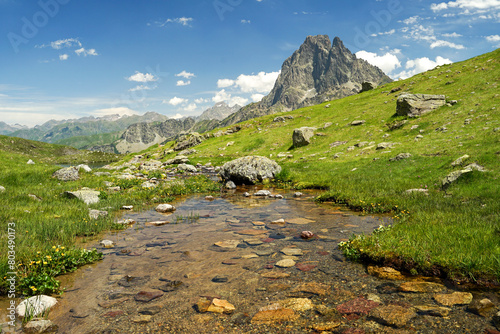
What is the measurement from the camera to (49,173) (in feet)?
68.9

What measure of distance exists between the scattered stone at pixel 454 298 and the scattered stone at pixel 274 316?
312cm

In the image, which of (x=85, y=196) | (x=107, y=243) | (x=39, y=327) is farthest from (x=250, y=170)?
(x=39, y=327)

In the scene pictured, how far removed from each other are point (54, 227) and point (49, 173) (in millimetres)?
14947

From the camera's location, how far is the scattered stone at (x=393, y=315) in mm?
4642

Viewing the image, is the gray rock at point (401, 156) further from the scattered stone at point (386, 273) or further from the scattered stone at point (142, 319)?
the scattered stone at point (142, 319)

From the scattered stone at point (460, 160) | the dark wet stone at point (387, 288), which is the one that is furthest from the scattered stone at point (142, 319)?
the scattered stone at point (460, 160)

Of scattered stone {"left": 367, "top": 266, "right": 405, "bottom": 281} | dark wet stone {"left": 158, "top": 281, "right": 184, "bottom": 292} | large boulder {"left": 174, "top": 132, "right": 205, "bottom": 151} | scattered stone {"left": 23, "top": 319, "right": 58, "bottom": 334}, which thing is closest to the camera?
scattered stone {"left": 23, "top": 319, "right": 58, "bottom": 334}

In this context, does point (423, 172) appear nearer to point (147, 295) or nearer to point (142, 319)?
point (147, 295)

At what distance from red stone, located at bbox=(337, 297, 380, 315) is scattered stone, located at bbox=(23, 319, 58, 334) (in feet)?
18.5

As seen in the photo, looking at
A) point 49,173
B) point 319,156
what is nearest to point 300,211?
point 319,156

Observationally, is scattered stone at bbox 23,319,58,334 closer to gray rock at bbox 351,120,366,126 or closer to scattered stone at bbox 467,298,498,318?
scattered stone at bbox 467,298,498,318

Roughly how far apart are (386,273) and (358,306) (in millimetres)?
2011

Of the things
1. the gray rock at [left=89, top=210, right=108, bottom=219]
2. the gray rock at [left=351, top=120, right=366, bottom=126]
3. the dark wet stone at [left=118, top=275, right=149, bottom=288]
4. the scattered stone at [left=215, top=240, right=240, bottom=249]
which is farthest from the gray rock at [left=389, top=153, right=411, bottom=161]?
the gray rock at [left=89, top=210, right=108, bottom=219]

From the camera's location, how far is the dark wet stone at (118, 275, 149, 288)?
6559mm
